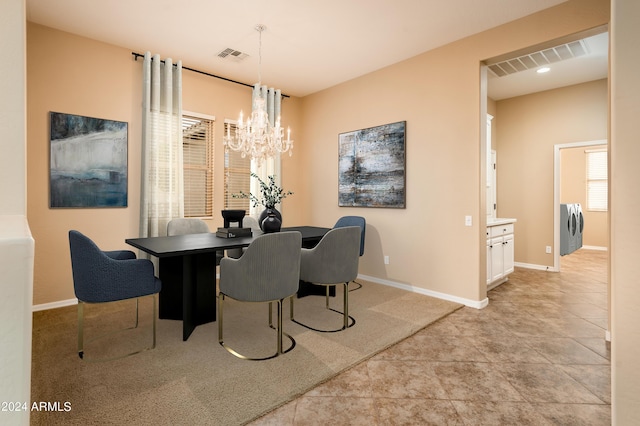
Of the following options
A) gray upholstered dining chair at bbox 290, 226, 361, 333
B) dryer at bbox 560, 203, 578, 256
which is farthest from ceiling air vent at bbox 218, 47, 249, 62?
dryer at bbox 560, 203, 578, 256

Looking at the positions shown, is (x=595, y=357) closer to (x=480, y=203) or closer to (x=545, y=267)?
(x=480, y=203)

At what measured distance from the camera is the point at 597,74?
187 inches

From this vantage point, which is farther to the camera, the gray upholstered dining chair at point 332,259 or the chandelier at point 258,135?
the chandelier at point 258,135

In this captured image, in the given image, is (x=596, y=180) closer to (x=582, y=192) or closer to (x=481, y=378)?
(x=582, y=192)

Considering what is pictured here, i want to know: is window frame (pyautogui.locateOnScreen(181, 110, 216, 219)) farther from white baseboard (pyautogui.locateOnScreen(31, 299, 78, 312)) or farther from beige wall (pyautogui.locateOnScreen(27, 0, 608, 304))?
white baseboard (pyautogui.locateOnScreen(31, 299, 78, 312))

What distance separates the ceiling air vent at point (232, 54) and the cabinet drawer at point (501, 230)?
378 centimetres

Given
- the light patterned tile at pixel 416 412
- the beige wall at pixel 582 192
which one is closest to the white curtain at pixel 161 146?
the light patterned tile at pixel 416 412

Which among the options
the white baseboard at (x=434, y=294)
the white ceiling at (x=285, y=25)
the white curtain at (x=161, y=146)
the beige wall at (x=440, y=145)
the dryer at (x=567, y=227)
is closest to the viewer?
the white ceiling at (x=285, y=25)

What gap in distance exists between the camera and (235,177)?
498 cm

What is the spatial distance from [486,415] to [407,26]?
135 inches

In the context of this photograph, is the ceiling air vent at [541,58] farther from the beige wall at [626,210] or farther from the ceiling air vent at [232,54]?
the beige wall at [626,210]

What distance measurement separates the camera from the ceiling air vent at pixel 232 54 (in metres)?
3.99

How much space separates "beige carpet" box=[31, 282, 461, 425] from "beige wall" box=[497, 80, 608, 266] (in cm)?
317

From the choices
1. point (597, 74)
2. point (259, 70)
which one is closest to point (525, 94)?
point (597, 74)
